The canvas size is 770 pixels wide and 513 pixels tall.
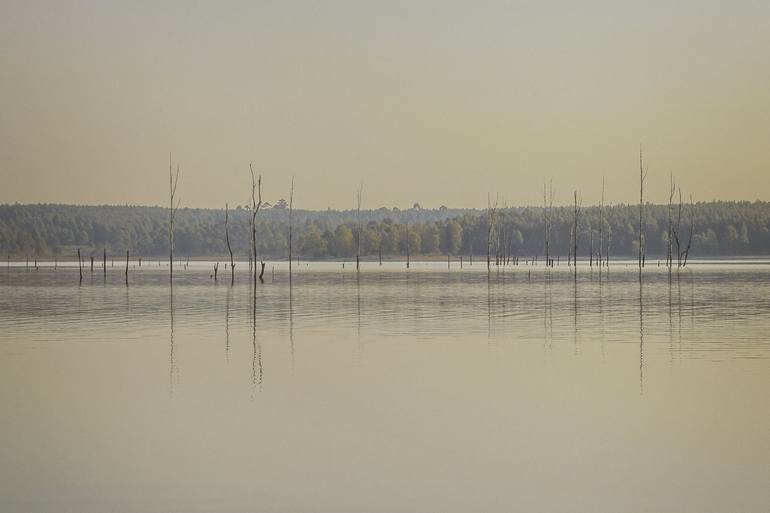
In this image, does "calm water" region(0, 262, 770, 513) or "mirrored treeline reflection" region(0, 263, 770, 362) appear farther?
"mirrored treeline reflection" region(0, 263, 770, 362)

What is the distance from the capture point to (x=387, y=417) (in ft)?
43.4

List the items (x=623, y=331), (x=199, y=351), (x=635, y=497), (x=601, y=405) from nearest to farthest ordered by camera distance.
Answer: (x=635, y=497)
(x=601, y=405)
(x=199, y=351)
(x=623, y=331)

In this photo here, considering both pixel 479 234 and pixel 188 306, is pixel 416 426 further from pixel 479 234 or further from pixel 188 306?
pixel 479 234

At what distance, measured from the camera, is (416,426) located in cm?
1259

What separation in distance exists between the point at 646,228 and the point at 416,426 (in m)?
167

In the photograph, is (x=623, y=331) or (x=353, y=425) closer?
(x=353, y=425)

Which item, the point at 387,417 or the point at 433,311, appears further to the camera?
the point at 433,311

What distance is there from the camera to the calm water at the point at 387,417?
31.1 feet

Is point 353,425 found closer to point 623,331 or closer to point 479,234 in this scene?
point 623,331

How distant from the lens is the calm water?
374 inches

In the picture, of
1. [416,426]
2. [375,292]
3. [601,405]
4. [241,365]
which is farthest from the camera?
[375,292]

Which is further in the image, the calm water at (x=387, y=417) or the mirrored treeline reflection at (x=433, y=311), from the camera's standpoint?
the mirrored treeline reflection at (x=433, y=311)

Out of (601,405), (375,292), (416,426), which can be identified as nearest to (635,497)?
(416,426)

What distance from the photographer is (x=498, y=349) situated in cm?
2134
